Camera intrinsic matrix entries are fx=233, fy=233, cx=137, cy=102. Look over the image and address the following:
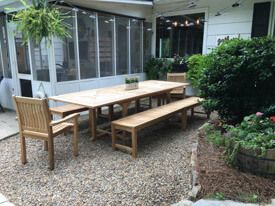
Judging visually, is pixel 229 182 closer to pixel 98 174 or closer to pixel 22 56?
pixel 98 174

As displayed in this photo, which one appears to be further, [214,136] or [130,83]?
[130,83]

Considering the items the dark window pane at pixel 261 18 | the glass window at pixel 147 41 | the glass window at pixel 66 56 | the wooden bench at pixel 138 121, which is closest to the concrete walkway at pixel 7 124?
the glass window at pixel 66 56

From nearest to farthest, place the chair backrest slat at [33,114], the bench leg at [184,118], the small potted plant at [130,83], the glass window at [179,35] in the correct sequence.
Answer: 1. the chair backrest slat at [33,114]
2. the bench leg at [184,118]
3. the small potted plant at [130,83]
4. the glass window at [179,35]

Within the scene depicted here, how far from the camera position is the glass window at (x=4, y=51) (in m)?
5.65

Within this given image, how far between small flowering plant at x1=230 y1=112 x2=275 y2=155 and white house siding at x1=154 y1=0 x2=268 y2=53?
3764 millimetres

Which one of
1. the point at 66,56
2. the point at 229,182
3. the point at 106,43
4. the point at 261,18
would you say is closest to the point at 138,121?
the point at 229,182

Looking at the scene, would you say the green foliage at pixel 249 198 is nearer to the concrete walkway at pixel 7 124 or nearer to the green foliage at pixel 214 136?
the green foliage at pixel 214 136

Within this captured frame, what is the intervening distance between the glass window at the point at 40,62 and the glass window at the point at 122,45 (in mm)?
2004

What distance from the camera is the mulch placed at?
6.66 ft

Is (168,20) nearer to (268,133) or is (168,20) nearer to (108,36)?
(108,36)

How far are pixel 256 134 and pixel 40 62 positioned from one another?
455 cm

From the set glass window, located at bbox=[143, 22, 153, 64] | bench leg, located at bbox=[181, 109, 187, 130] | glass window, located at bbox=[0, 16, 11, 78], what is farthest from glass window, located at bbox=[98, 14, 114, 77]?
bench leg, located at bbox=[181, 109, 187, 130]

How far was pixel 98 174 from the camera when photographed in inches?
113

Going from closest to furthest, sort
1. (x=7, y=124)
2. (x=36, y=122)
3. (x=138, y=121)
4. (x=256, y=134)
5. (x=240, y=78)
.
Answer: (x=256, y=134) → (x=36, y=122) → (x=240, y=78) → (x=138, y=121) → (x=7, y=124)
